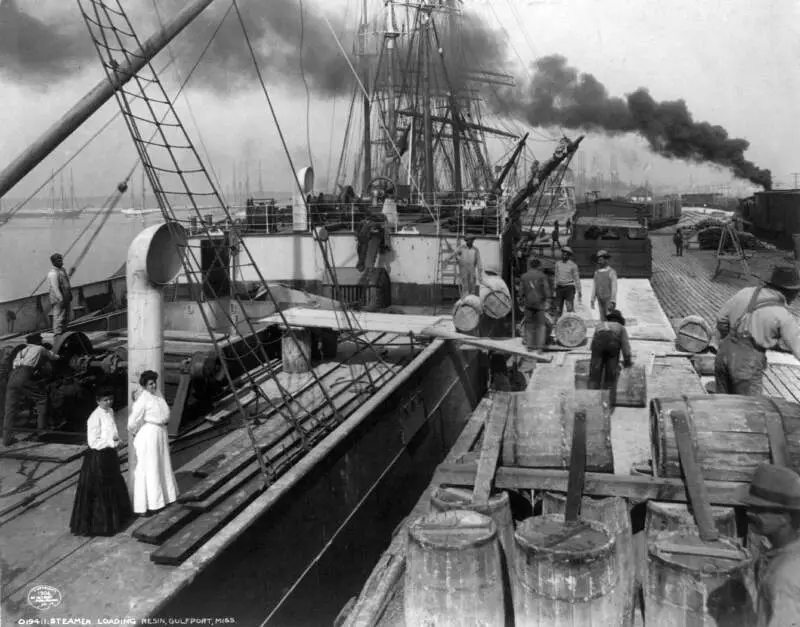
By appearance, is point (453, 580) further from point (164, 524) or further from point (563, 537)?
point (164, 524)

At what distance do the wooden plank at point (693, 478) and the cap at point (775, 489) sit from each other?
2.36 ft

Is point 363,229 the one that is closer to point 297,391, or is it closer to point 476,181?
point 297,391

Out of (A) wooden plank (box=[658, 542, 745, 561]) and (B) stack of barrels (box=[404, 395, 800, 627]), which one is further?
(A) wooden plank (box=[658, 542, 745, 561])

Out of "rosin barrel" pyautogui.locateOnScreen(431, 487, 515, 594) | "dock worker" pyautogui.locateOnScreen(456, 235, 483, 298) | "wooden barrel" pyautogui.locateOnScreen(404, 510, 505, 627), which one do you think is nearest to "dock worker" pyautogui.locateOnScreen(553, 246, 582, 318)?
"dock worker" pyautogui.locateOnScreen(456, 235, 483, 298)

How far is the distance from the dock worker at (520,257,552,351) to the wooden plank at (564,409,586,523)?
5.45 meters

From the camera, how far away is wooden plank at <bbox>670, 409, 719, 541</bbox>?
4.28m

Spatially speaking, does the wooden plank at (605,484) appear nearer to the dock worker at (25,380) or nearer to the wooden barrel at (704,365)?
the dock worker at (25,380)

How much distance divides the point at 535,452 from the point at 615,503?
74cm

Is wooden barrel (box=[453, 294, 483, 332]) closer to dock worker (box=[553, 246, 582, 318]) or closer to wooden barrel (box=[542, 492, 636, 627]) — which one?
dock worker (box=[553, 246, 582, 318])

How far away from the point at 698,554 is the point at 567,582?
81 cm

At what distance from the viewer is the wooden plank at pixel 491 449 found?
16.2 feet

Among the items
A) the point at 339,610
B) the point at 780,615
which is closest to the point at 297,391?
the point at 339,610

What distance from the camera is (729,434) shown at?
194 inches

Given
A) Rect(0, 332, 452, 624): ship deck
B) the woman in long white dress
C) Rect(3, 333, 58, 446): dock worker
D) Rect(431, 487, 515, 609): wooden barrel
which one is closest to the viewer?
Rect(431, 487, 515, 609): wooden barrel
